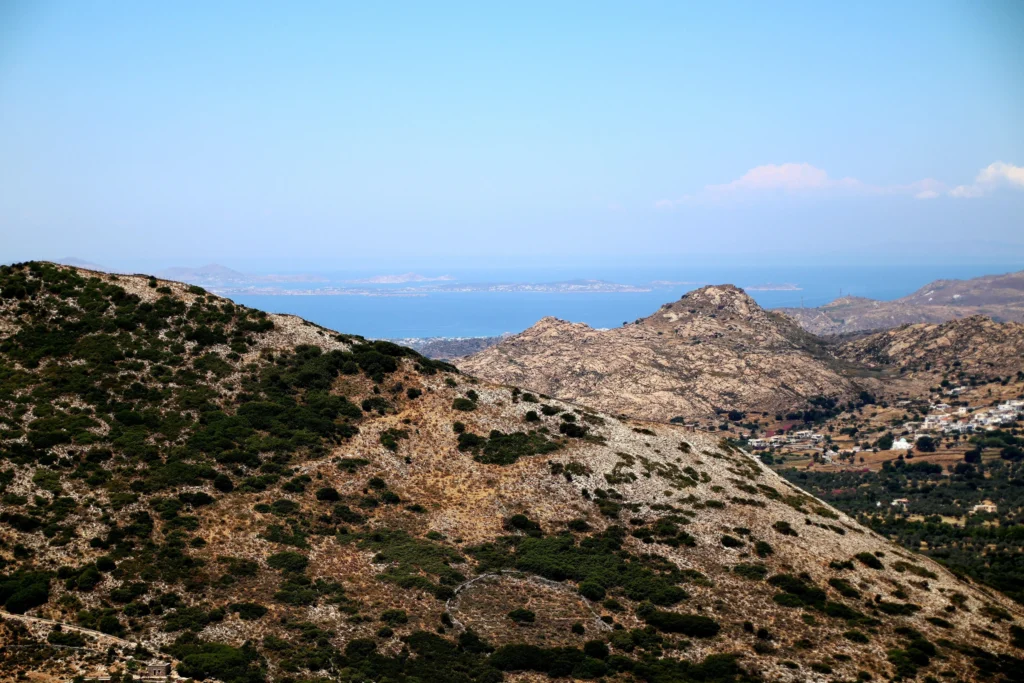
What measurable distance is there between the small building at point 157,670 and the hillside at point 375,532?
1122 millimetres

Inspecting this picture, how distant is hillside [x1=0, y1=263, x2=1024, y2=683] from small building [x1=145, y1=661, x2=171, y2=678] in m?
1.12

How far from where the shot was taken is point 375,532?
61562 millimetres

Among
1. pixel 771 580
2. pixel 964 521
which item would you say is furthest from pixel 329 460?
pixel 964 521

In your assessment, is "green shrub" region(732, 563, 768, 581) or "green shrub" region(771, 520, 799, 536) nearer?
"green shrub" region(732, 563, 768, 581)

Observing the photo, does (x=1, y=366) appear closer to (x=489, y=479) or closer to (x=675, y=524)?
(x=489, y=479)

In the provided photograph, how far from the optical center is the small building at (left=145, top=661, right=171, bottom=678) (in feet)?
132

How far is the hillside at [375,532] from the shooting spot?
1890 inches

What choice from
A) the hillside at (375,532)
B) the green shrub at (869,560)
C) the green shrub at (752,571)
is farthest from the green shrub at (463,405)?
the green shrub at (869,560)

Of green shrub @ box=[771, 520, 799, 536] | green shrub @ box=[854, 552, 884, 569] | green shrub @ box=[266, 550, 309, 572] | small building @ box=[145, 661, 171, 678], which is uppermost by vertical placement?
green shrub @ box=[266, 550, 309, 572]

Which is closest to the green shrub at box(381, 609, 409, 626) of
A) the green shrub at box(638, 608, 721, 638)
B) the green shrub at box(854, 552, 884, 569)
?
the green shrub at box(638, 608, 721, 638)

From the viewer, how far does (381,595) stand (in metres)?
53.9

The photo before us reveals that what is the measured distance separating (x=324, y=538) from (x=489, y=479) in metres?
17.4

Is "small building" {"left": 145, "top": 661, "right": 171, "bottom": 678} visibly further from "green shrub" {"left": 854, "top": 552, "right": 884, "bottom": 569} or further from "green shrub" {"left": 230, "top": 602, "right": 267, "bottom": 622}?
"green shrub" {"left": 854, "top": 552, "right": 884, "bottom": 569}

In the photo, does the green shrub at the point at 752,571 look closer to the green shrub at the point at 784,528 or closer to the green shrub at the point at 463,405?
the green shrub at the point at 784,528
